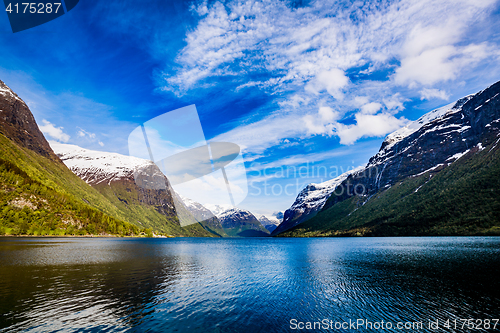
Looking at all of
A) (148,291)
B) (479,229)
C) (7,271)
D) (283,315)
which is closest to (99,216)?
(7,271)

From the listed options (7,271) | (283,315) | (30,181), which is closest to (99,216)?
(30,181)

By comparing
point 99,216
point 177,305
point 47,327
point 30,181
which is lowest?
point 177,305

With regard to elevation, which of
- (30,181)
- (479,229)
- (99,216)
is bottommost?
(479,229)

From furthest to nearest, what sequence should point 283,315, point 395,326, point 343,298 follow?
point 343,298, point 283,315, point 395,326

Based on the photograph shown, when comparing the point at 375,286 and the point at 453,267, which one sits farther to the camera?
the point at 453,267

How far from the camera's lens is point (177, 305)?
24.2 metres

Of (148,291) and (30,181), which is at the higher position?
(30,181)

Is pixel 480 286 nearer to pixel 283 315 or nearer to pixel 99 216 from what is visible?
pixel 283 315

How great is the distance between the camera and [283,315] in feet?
73.3

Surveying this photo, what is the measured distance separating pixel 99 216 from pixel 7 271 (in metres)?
183

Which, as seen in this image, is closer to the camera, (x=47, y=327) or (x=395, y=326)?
(x=47, y=327)

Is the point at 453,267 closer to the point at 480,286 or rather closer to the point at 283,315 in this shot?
the point at 480,286

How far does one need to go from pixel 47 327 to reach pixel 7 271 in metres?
30.0

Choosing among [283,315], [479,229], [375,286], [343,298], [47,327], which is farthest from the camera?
[479,229]
